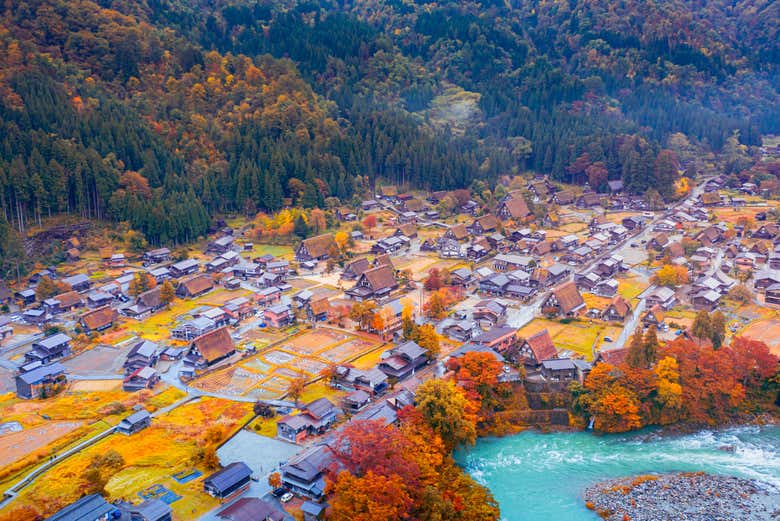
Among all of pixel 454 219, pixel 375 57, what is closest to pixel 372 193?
pixel 454 219

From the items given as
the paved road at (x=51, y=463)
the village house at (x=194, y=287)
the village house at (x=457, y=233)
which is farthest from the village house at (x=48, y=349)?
the village house at (x=457, y=233)

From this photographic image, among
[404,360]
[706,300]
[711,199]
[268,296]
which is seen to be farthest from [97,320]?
[711,199]

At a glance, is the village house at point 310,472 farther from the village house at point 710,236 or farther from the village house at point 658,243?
the village house at point 710,236

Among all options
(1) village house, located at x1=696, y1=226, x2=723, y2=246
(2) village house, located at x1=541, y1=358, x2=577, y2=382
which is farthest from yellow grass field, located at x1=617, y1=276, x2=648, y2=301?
(2) village house, located at x1=541, y1=358, x2=577, y2=382

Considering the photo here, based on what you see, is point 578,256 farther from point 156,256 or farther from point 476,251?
point 156,256

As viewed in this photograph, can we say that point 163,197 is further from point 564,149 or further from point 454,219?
point 564,149

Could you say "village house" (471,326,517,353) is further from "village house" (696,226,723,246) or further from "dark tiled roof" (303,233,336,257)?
"village house" (696,226,723,246)
